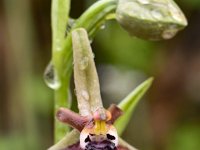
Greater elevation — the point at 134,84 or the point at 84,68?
the point at 84,68

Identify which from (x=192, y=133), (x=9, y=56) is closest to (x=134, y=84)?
(x=192, y=133)

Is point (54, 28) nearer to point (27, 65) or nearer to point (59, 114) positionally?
point (59, 114)

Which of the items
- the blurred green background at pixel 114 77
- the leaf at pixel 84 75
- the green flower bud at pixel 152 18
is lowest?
the blurred green background at pixel 114 77

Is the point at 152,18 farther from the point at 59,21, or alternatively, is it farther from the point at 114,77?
the point at 114,77

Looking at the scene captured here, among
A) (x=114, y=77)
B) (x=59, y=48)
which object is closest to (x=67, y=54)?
(x=59, y=48)

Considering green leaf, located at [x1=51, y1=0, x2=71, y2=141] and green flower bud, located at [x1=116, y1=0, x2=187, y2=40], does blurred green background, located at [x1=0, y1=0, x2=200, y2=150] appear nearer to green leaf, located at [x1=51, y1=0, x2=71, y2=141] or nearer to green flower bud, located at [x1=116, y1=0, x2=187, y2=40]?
green leaf, located at [x1=51, y1=0, x2=71, y2=141]

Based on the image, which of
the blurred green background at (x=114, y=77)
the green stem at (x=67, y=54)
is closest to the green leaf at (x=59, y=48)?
the green stem at (x=67, y=54)

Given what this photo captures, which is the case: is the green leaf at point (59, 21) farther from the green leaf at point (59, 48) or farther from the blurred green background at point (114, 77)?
the blurred green background at point (114, 77)
